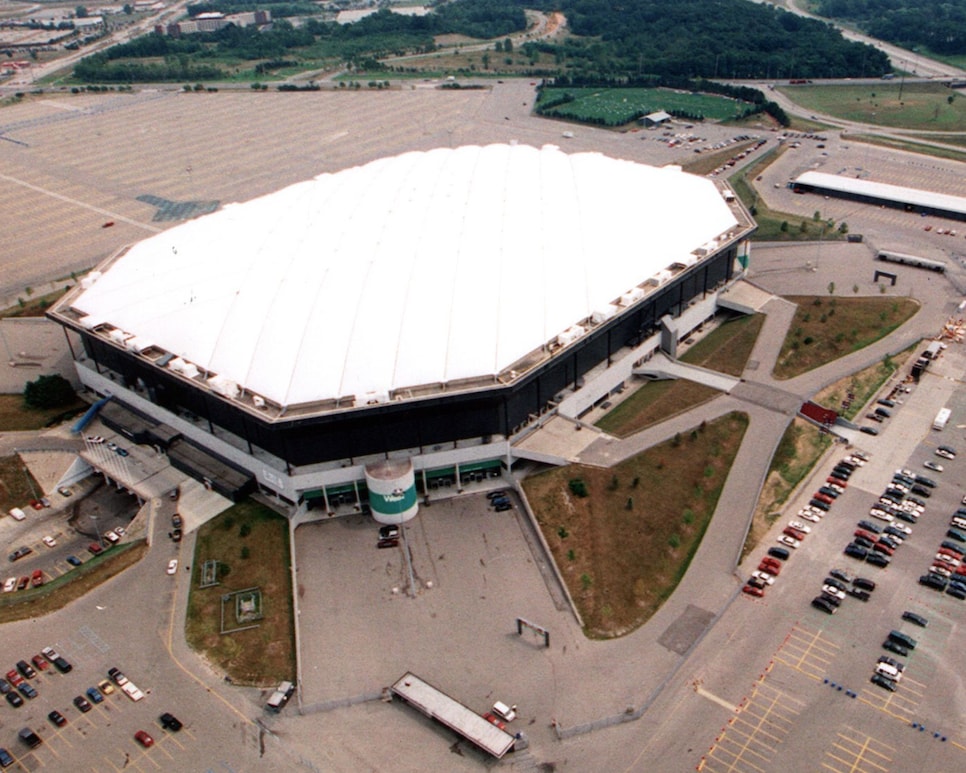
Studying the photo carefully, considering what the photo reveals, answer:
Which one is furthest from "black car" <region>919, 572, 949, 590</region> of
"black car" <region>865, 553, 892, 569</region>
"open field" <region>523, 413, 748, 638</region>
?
"open field" <region>523, 413, 748, 638</region>

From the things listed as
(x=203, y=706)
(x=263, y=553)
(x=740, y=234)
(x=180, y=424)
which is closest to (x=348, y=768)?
(x=203, y=706)

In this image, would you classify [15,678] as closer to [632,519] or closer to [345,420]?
[345,420]

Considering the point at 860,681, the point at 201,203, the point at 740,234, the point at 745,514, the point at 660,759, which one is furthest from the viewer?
the point at 201,203

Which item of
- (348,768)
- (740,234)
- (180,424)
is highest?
(740,234)

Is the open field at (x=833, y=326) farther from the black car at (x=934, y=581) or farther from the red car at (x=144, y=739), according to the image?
the red car at (x=144, y=739)

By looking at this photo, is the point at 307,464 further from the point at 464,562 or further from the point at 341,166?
the point at 341,166

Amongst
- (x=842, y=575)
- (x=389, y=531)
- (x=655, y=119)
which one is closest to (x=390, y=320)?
(x=389, y=531)

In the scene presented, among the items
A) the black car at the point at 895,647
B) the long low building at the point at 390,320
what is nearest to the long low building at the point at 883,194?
the long low building at the point at 390,320

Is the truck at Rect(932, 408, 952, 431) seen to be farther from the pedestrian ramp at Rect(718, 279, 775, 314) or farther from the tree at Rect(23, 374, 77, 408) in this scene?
the tree at Rect(23, 374, 77, 408)
